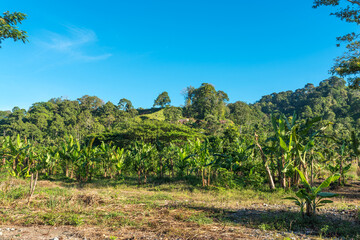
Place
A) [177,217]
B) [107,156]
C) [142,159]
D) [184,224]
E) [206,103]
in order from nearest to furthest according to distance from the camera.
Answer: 1. [184,224]
2. [177,217]
3. [142,159]
4. [107,156]
5. [206,103]

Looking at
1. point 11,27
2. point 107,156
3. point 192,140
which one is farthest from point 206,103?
point 11,27

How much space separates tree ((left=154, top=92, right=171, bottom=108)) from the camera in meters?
73.7

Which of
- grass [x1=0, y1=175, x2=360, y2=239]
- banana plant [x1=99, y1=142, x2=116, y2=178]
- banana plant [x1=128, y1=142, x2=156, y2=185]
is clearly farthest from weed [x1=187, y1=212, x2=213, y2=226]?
banana plant [x1=99, y1=142, x2=116, y2=178]

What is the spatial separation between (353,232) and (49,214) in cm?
655

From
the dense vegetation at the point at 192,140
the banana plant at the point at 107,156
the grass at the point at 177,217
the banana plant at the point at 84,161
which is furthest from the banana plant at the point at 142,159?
the grass at the point at 177,217

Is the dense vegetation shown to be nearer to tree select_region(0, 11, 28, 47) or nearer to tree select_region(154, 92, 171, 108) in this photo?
tree select_region(154, 92, 171, 108)

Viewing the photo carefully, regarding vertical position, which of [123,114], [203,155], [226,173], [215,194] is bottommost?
[215,194]

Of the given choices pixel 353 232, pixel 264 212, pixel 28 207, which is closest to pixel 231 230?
pixel 264 212

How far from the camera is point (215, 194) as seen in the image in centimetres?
839

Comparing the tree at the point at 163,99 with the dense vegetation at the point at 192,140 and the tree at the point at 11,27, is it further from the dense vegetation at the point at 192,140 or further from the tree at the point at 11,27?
the tree at the point at 11,27

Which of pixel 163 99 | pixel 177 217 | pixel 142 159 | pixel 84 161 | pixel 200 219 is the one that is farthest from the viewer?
pixel 163 99

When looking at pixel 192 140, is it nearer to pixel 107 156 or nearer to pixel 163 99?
pixel 107 156

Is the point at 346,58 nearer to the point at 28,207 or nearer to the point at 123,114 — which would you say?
the point at 28,207

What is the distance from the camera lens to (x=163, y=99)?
73.8 metres
